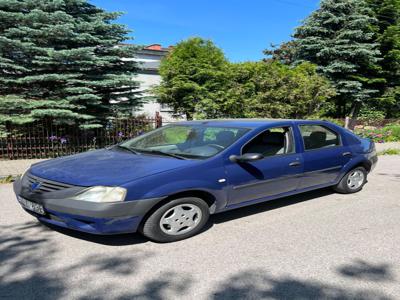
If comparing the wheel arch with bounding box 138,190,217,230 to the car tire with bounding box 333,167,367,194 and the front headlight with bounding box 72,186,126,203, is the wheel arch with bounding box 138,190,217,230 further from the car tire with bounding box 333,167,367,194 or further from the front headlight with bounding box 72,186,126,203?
the car tire with bounding box 333,167,367,194

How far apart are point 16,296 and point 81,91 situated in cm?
731

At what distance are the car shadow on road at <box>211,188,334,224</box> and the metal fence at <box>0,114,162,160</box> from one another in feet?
20.5

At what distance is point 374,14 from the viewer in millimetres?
20328

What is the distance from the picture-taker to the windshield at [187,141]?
14.2 feet

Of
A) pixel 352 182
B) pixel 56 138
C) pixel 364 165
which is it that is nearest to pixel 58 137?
pixel 56 138

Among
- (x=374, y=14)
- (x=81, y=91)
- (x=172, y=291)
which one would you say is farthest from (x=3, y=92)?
(x=374, y=14)

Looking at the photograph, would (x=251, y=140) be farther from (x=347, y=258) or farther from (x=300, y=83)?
(x=300, y=83)

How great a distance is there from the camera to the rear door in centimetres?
506

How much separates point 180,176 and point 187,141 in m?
1.05

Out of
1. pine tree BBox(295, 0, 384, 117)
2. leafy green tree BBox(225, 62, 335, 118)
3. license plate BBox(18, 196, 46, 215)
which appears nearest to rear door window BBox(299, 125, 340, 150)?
license plate BBox(18, 196, 46, 215)

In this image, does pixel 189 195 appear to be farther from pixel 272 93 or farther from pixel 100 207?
pixel 272 93

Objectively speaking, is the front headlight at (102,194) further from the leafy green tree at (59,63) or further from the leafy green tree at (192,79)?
the leafy green tree at (192,79)

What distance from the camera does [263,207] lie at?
5152mm

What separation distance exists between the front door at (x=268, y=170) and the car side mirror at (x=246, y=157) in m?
0.06
